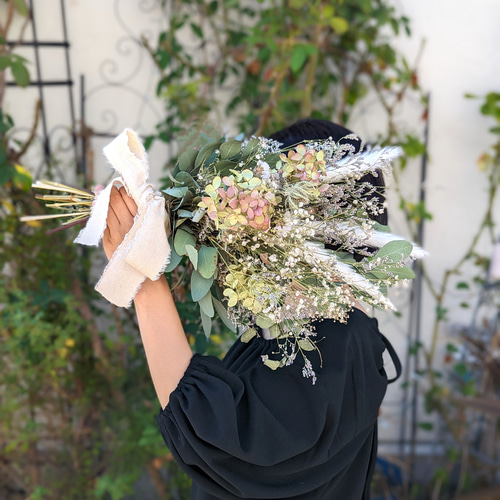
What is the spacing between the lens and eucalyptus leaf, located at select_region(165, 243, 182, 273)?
92 cm

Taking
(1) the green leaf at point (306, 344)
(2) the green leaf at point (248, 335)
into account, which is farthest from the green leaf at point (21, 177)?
(1) the green leaf at point (306, 344)

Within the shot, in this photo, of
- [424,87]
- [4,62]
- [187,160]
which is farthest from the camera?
[424,87]

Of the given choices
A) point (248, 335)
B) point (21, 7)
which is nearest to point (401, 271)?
point (248, 335)

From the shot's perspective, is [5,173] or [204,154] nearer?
[204,154]

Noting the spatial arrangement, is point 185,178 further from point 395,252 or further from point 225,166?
point 395,252

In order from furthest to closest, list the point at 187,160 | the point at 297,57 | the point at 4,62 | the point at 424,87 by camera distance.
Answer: the point at 424,87 → the point at 297,57 → the point at 4,62 → the point at 187,160

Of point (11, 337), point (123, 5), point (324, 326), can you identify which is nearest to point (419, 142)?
point (123, 5)

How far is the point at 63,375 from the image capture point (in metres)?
1.91

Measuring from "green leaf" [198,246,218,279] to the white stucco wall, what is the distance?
4.85 feet

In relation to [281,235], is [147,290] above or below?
below

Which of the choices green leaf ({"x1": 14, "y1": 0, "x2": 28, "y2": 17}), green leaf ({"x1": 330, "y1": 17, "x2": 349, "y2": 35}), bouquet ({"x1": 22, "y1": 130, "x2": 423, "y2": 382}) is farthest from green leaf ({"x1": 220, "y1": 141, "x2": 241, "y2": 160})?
green leaf ({"x1": 14, "y1": 0, "x2": 28, "y2": 17})

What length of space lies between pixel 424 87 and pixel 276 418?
6.76ft

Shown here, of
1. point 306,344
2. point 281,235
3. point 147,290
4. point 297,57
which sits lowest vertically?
point 306,344

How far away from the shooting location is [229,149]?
0.95m
